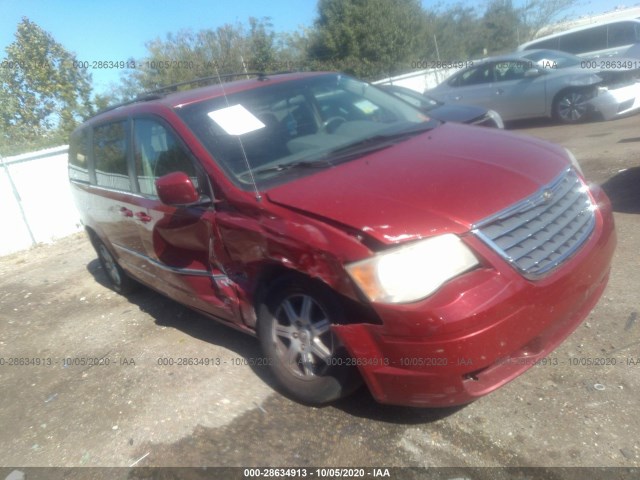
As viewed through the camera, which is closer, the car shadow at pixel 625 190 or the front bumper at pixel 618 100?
the car shadow at pixel 625 190

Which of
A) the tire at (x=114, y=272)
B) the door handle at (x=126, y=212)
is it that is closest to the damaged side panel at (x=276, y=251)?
the door handle at (x=126, y=212)

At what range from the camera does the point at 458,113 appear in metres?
7.01

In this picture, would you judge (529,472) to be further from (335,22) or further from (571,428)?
(335,22)

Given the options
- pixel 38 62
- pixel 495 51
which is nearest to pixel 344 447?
pixel 38 62

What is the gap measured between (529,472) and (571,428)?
366 millimetres

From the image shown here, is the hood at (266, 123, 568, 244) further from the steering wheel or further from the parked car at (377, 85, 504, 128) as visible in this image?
the parked car at (377, 85, 504, 128)

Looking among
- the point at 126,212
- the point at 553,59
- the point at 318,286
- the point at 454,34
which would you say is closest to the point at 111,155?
the point at 126,212

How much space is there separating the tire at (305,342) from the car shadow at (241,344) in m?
0.22

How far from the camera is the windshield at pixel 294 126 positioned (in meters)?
3.21

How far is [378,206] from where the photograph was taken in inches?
101

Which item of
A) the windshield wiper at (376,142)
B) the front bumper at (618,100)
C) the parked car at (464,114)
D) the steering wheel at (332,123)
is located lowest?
the front bumper at (618,100)

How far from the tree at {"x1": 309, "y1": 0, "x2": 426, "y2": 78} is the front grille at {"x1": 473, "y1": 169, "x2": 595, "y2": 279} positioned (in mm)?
19244

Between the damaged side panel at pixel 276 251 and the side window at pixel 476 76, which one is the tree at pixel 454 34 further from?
the damaged side panel at pixel 276 251

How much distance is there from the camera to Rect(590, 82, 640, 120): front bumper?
9312mm
